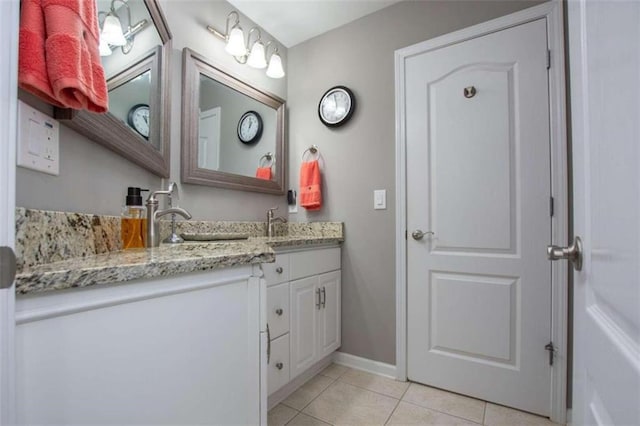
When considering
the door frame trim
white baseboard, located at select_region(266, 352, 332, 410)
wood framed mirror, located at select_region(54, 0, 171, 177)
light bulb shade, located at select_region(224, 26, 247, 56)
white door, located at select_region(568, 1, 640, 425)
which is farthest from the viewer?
light bulb shade, located at select_region(224, 26, 247, 56)

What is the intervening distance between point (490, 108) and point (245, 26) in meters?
1.67

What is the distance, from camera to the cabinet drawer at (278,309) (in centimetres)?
146

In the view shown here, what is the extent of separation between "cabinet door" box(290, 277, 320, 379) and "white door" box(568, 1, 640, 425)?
4.04 feet

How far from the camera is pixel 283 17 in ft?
6.70

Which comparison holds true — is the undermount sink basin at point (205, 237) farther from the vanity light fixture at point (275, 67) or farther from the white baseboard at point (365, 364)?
the vanity light fixture at point (275, 67)

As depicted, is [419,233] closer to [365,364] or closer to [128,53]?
[365,364]

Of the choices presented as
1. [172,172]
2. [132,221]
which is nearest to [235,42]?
[172,172]

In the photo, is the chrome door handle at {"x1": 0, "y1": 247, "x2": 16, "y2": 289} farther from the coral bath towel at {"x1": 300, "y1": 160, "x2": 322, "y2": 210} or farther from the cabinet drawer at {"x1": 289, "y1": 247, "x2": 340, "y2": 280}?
the coral bath towel at {"x1": 300, "y1": 160, "x2": 322, "y2": 210}

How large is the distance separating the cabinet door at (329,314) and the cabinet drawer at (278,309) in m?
0.32

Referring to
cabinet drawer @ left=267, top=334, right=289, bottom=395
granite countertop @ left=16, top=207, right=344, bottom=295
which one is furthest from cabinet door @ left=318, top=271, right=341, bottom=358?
granite countertop @ left=16, top=207, right=344, bottom=295

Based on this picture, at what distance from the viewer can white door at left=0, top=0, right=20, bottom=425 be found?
0.35 metres

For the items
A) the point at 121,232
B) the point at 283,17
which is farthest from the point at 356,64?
the point at 121,232

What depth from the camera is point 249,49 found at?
80.6 inches

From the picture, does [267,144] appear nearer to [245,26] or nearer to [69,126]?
[245,26]
